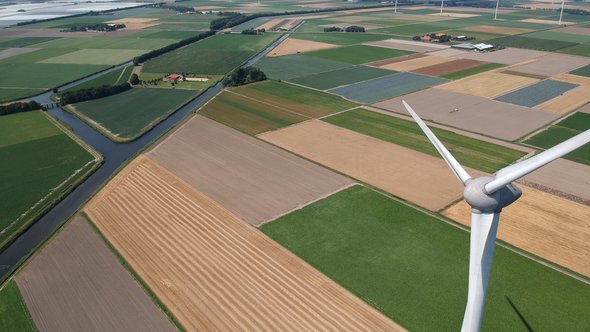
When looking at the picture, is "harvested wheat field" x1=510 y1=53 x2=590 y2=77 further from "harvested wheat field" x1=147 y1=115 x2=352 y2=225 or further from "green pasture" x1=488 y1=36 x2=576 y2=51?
"harvested wheat field" x1=147 y1=115 x2=352 y2=225

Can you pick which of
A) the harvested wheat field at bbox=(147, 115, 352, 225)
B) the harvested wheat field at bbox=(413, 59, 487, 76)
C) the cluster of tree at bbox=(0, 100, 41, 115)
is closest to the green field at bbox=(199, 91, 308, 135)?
the harvested wheat field at bbox=(147, 115, 352, 225)

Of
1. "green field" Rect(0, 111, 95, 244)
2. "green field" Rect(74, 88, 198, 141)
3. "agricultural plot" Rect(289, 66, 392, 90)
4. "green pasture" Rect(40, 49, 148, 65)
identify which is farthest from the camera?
"green pasture" Rect(40, 49, 148, 65)

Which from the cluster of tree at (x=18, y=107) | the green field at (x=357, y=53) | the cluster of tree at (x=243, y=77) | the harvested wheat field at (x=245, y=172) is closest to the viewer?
the harvested wheat field at (x=245, y=172)

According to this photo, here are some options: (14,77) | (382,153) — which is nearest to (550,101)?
(382,153)

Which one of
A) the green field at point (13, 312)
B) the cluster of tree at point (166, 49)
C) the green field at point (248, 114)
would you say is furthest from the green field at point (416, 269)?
the cluster of tree at point (166, 49)

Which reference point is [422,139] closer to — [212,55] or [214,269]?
[214,269]

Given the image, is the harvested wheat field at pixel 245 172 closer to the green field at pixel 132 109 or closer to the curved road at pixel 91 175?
the curved road at pixel 91 175
